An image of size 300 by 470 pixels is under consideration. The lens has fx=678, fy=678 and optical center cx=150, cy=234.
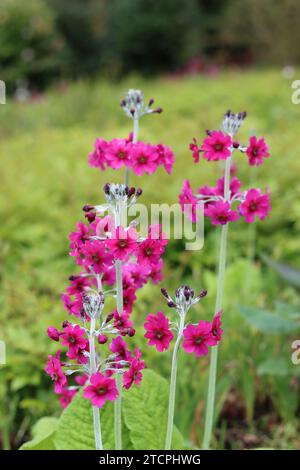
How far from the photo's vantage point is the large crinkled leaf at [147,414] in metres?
1.81

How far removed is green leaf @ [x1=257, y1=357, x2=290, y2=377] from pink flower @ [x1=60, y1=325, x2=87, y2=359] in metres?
1.23

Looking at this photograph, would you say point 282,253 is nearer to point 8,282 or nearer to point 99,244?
point 8,282

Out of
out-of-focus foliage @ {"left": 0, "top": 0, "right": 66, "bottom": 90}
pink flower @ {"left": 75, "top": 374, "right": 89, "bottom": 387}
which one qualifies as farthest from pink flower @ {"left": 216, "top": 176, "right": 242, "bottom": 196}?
out-of-focus foliage @ {"left": 0, "top": 0, "right": 66, "bottom": 90}

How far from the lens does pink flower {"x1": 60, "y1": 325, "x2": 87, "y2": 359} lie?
4.55 feet

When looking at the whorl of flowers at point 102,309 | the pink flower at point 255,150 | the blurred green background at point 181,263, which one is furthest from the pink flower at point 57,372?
the blurred green background at point 181,263

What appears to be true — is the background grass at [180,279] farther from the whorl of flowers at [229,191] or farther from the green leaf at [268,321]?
the whorl of flowers at [229,191]

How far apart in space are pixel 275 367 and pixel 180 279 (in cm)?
134

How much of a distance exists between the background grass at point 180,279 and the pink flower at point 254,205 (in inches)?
34.2

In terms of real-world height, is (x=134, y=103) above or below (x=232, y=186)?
above

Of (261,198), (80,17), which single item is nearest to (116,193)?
(261,198)

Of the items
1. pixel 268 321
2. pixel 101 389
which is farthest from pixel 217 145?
pixel 268 321

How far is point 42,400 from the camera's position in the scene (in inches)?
107

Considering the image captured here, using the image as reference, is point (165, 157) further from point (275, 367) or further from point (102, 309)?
point (275, 367)

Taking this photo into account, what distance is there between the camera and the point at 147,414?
1821 millimetres
